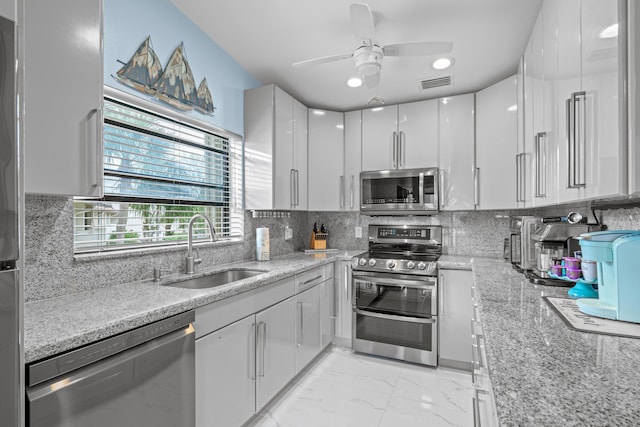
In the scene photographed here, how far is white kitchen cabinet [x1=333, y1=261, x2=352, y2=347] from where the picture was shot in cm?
301

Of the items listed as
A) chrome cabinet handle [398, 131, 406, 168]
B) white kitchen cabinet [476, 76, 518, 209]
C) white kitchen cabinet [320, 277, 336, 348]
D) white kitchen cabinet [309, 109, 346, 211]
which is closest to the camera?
white kitchen cabinet [476, 76, 518, 209]

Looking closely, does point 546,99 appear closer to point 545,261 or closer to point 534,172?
point 534,172

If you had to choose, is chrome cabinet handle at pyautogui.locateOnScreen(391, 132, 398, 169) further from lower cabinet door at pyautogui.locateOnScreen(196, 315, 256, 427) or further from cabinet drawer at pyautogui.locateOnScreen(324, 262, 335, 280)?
lower cabinet door at pyautogui.locateOnScreen(196, 315, 256, 427)

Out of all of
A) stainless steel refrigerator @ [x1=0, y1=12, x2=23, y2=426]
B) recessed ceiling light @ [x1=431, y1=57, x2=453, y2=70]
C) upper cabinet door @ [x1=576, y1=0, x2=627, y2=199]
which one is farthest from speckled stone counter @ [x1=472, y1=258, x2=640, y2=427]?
recessed ceiling light @ [x1=431, y1=57, x2=453, y2=70]

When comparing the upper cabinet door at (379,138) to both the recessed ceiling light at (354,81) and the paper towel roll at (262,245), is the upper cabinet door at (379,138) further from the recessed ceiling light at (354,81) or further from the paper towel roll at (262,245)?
the paper towel roll at (262,245)

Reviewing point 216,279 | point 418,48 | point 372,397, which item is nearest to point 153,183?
point 216,279

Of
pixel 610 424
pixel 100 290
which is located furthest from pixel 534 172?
pixel 100 290

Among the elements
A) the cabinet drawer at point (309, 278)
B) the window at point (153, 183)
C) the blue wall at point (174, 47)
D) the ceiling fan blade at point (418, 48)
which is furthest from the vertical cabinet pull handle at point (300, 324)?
the ceiling fan blade at point (418, 48)

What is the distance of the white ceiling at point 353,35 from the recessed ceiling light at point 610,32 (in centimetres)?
109

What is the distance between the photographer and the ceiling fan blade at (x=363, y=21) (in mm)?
1528

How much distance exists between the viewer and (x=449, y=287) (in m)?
2.68

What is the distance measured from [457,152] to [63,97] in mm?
2846

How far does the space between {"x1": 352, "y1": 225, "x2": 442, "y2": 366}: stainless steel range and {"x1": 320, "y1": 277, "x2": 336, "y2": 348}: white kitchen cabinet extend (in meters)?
0.21

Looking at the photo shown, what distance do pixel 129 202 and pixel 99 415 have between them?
3.58 ft
